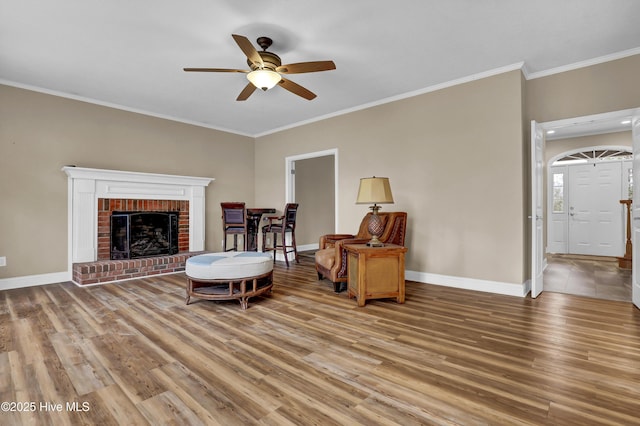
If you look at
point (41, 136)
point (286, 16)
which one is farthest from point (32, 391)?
point (41, 136)

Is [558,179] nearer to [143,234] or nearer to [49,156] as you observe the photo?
[143,234]

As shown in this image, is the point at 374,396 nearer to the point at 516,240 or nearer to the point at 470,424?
the point at 470,424

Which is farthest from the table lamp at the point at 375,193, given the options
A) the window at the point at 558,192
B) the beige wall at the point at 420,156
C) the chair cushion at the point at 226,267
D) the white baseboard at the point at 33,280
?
the window at the point at 558,192

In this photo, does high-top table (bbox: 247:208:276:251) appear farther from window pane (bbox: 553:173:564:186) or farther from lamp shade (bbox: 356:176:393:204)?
window pane (bbox: 553:173:564:186)

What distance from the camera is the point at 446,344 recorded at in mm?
2363

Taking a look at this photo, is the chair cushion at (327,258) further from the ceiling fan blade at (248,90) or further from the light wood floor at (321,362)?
the ceiling fan blade at (248,90)

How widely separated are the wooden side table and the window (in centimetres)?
617

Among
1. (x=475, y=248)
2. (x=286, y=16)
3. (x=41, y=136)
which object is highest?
(x=286, y=16)

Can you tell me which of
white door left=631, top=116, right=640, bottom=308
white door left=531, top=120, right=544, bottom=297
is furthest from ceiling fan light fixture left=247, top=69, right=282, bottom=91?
white door left=631, top=116, right=640, bottom=308

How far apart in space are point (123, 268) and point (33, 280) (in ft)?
3.55

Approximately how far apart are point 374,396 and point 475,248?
9.39 feet

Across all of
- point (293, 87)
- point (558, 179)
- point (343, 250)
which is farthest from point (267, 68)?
point (558, 179)

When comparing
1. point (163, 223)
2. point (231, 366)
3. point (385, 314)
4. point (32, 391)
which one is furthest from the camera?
point (163, 223)

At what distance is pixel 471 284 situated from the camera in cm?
399
